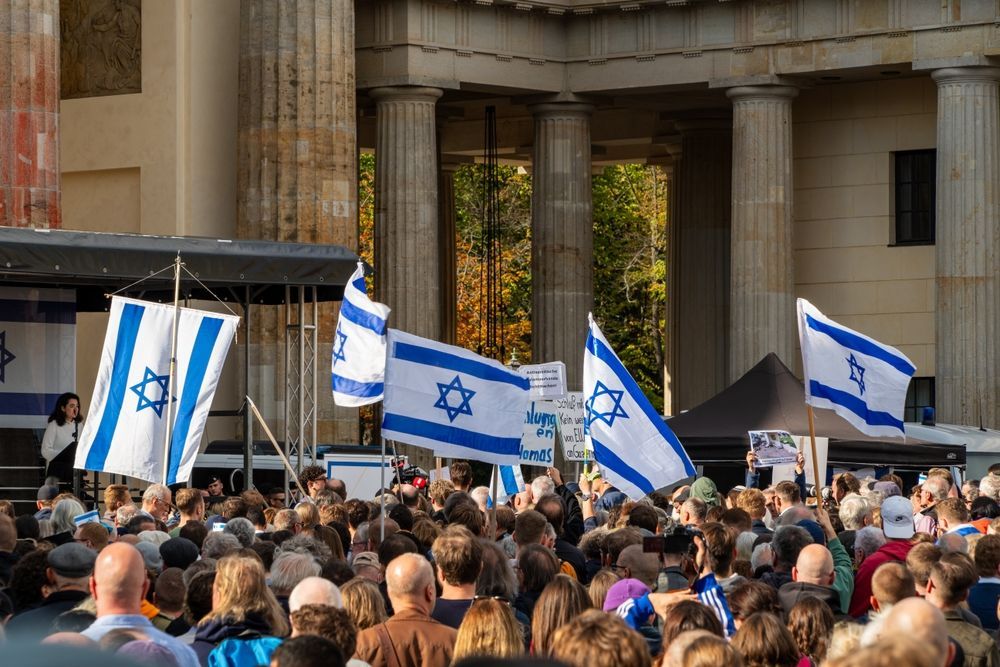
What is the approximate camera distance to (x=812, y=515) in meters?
14.7

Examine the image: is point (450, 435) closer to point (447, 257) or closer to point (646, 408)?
point (646, 408)

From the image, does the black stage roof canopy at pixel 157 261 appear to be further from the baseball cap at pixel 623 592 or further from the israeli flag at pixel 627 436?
the baseball cap at pixel 623 592

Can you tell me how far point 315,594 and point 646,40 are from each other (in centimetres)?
3057

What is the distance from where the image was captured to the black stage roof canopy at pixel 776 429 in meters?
26.8

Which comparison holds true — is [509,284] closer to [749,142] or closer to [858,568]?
[749,142]

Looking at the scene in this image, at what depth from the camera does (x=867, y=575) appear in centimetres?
1262

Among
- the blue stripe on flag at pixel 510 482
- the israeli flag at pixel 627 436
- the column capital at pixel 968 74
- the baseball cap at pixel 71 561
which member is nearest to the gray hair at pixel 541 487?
the israeli flag at pixel 627 436

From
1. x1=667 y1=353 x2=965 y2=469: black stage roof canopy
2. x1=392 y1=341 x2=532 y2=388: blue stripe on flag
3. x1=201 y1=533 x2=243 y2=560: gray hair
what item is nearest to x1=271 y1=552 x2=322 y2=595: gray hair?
x1=201 y1=533 x2=243 y2=560: gray hair

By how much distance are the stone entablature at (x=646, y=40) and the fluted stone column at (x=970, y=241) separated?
0.81 metres

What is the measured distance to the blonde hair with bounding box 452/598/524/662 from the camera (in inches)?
329

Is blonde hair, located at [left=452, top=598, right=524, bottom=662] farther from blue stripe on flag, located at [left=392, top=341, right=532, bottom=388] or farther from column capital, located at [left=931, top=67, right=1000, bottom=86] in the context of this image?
column capital, located at [left=931, top=67, right=1000, bottom=86]

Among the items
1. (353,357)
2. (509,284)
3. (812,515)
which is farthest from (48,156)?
(509,284)

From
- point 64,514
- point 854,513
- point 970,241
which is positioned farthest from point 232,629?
point 970,241

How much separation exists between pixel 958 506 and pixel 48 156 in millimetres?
16955
